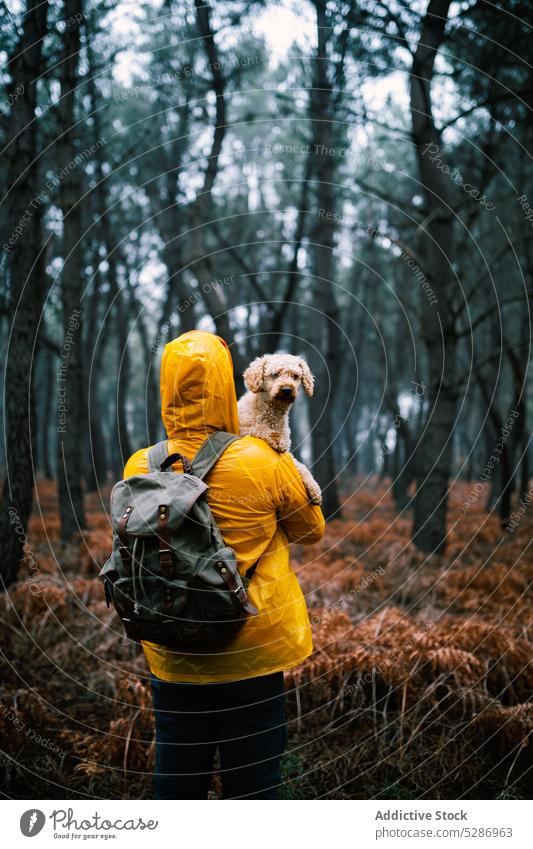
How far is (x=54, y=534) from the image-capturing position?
10.5 metres

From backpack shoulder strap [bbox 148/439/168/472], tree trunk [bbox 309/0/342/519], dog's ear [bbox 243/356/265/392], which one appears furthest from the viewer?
tree trunk [bbox 309/0/342/519]

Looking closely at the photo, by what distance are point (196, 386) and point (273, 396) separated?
509 mm

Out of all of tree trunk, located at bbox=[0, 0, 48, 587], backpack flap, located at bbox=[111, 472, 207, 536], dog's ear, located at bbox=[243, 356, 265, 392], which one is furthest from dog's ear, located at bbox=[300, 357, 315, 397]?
tree trunk, located at bbox=[0, 0, 48, 587]

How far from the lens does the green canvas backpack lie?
2.44 metres

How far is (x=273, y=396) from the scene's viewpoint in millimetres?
3037

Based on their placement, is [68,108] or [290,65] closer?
[68,108]

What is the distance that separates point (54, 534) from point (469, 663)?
7896 millimetres

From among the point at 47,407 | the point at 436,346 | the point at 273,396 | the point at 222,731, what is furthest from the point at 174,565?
the point at 47,407

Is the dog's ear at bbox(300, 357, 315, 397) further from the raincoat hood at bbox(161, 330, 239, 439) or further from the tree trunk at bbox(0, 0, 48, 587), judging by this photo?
the tree trunk at bbox(0, 0, 48, 587)

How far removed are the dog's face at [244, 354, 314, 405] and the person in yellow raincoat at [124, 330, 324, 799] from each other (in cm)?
31

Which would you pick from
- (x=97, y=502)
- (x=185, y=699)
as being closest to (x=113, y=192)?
(x=97, y=502)
